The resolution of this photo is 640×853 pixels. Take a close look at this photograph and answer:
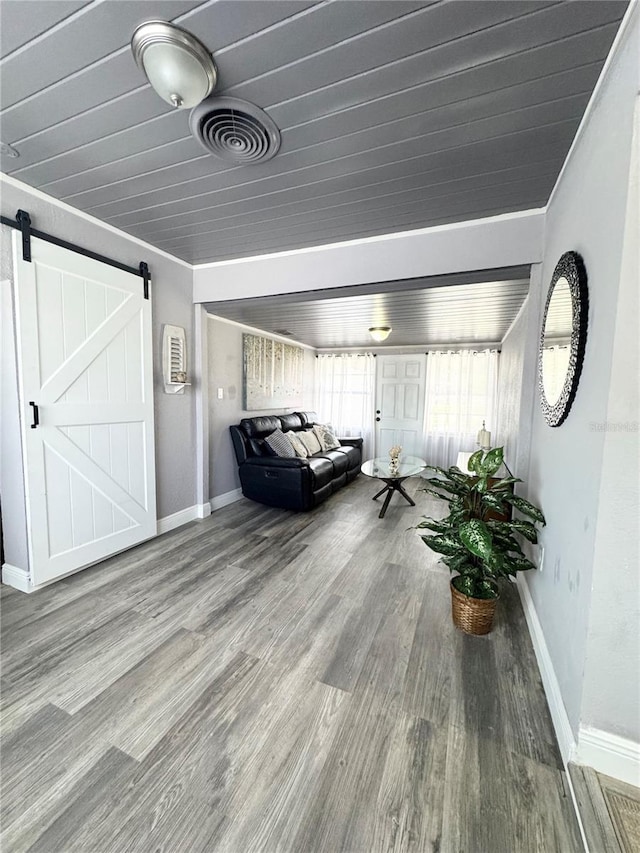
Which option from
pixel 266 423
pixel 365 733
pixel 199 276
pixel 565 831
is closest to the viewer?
pixel 565 831

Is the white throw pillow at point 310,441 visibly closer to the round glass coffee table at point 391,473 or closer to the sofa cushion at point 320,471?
the sofa cushion at point 320,471

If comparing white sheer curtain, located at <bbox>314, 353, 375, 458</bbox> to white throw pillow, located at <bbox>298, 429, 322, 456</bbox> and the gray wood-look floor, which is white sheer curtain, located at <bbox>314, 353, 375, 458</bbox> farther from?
the gray wood-look floor

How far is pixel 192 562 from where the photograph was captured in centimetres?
246

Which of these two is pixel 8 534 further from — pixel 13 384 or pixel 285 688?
pixel 285 688

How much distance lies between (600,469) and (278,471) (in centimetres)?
291

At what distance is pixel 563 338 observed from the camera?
4.58ft

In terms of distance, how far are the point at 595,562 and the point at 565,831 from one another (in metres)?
0.77

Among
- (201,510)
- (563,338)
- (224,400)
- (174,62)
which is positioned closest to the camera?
(174,62)

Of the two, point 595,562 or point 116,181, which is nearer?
point 595,562

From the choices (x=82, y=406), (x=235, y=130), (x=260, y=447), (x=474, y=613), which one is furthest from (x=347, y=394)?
(x=235, y=130)

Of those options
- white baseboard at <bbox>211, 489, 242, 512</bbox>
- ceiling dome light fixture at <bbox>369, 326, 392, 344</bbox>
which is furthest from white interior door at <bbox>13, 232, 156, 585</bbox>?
ceiling dome light fixture at <bbox>369, 326, 392, 344</bbox>

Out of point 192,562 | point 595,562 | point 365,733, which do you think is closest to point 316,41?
point 595,562

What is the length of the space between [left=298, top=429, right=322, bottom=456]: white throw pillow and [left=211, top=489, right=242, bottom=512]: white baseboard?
3.31ft

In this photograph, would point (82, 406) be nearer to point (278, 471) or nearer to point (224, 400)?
point (224, 400)
